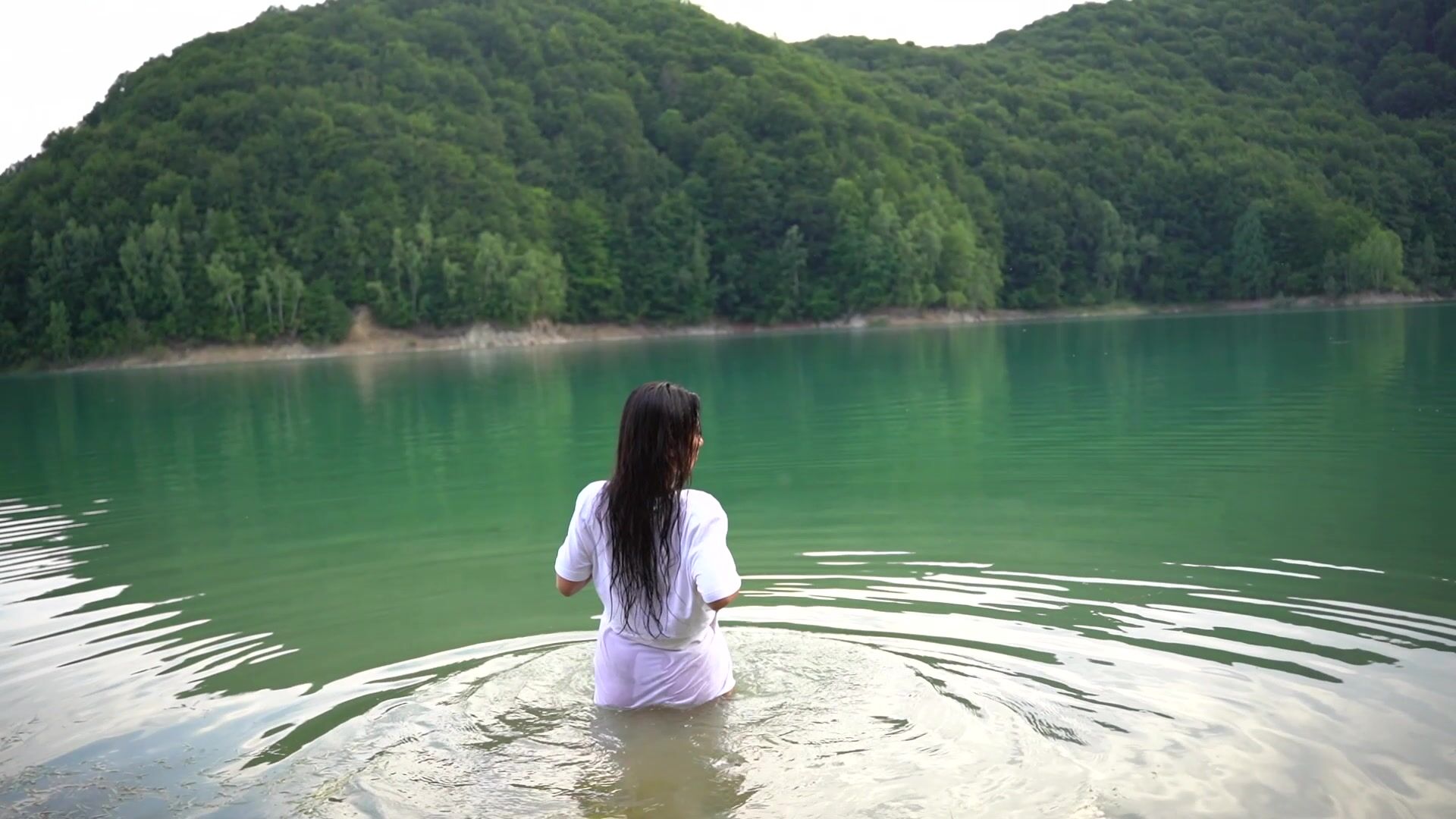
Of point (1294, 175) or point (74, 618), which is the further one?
point (1294, 175)

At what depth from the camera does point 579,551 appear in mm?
5125

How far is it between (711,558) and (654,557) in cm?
27

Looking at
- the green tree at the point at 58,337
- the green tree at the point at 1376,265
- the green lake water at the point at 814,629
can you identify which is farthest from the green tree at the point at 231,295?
the green tree at the point at 1376,265

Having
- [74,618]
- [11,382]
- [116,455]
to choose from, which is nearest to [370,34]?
[11,382]

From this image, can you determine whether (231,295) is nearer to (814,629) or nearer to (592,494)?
(814,629)

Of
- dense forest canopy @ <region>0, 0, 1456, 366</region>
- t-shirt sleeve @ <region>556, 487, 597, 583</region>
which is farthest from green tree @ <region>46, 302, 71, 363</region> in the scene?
t-shirt sleeve @ <region>556, 487, 597, 583</region>

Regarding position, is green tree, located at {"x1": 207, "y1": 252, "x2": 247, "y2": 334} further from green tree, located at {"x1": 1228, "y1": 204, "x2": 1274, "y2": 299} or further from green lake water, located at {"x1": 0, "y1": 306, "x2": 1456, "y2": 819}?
green tree, located at {"x1": 1228, "y1": 204, "x2": 1274, "y2": 299}

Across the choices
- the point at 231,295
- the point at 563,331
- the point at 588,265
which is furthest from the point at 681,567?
the point at 588,265

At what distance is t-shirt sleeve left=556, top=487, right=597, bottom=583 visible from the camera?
5082mm

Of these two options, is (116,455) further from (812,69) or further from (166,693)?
(812,69)

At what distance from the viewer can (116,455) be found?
2258 centimetres

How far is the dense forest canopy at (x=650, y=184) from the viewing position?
314ft

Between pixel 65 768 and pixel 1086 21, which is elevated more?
pixel 1086 21

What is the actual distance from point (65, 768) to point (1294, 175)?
454ft
